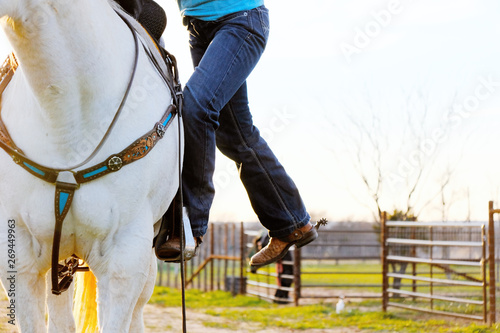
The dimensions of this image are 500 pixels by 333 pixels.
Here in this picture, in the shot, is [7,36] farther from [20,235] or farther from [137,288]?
[137,288]

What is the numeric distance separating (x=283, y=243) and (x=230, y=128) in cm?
70

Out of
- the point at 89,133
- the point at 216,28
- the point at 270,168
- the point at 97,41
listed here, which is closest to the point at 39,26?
the point at 97,41

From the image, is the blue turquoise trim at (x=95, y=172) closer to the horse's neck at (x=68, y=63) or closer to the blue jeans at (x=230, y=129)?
the horse's neck at (x=68, y=63)

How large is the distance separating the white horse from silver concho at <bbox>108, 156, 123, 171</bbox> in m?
0.02

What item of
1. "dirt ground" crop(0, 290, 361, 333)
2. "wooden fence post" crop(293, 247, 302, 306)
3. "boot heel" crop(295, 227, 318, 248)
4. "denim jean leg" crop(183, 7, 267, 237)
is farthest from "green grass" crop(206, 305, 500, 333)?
"denim jean leg" crop(183, 7, 267, 237)

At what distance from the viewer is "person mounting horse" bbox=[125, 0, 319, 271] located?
2463mm

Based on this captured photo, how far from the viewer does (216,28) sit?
8.84 ft

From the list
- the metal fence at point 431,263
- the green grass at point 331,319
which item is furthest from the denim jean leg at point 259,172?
the metal fence at point 431,263

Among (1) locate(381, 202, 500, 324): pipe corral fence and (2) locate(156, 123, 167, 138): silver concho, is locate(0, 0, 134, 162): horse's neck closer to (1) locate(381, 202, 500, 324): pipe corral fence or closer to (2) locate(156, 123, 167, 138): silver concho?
(2) locate(156, 123, 167, 138): silver concho

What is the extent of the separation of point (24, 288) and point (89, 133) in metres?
0.57

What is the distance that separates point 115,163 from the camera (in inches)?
78.6

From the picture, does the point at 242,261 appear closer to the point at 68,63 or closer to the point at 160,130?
the point at 160,130

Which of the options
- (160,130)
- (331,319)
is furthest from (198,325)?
(160,130)

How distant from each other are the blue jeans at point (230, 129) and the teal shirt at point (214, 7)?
0.10 feet
